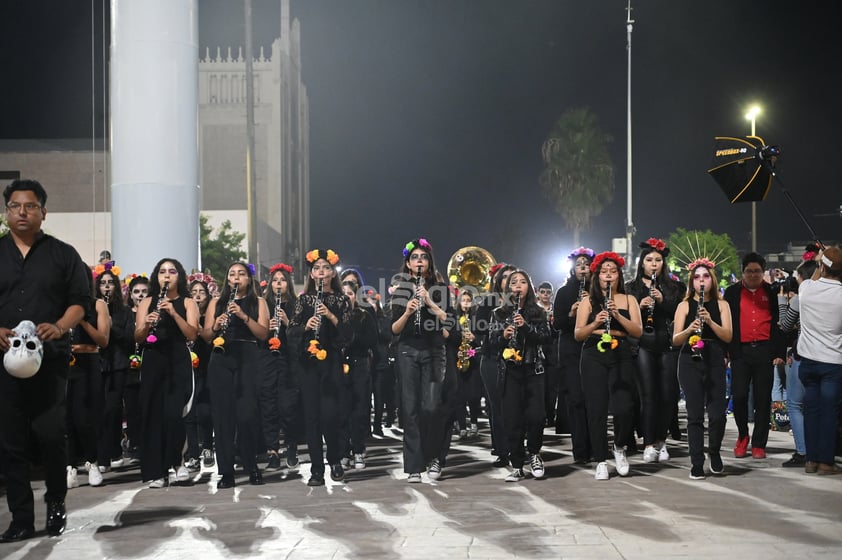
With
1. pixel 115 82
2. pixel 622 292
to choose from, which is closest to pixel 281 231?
pixel 115 82

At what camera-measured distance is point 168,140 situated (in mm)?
15047

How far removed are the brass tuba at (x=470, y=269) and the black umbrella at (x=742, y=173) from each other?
8490 millimetres

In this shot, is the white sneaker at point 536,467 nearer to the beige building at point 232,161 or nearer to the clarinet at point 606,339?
the clarinet at point 606,339

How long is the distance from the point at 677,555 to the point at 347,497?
146 inches

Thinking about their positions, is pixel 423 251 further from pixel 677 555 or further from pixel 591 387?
pixel 677 555

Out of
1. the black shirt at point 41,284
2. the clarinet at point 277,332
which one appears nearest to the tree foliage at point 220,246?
the clarinet at point 277,332

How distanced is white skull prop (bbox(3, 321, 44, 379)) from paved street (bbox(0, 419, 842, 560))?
114 centimetres

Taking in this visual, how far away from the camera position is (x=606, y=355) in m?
10.9

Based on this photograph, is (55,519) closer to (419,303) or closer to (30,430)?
(30,430)

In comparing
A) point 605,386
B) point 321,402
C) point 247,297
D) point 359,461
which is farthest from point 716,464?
point 247,297

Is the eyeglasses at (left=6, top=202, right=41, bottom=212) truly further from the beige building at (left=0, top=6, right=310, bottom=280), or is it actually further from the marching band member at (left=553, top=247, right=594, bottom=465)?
the beige building at (left=0, top=6, right=310, bottom=280)

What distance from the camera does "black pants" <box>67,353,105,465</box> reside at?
35.9 ft

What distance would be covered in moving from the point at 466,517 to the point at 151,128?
8.50 m

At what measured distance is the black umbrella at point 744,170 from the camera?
1255 centimetres
